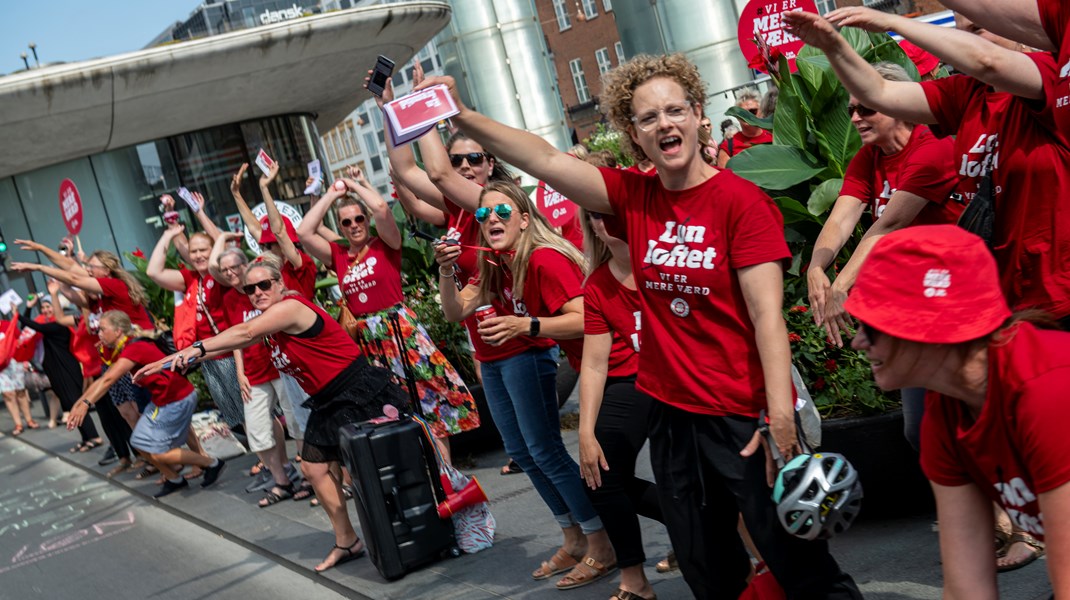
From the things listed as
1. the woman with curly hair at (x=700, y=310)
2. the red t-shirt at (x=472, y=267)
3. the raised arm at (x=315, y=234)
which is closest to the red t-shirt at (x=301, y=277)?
the raised arm at (x=315, y=234)

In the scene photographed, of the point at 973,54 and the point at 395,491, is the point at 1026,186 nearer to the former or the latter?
the point at 973,54

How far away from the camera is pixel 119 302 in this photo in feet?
34.4

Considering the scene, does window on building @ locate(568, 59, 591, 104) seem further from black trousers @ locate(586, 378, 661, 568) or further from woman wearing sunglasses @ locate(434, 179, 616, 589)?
black trousers @ locate(586, 378, 661, 568)

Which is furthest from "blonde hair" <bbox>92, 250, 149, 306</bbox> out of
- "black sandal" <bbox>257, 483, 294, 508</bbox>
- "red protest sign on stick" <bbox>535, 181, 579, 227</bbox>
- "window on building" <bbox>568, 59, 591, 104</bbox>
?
"window on building" <bbox>568, 59, 591, 104</bbox>

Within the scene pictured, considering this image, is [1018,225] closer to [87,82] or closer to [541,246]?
[541,246]

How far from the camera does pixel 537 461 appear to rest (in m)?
5.23

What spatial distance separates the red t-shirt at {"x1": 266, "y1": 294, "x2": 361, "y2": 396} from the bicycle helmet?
148 inches

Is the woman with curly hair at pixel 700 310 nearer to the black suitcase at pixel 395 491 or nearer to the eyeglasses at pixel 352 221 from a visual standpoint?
the black suitcase at pixel 395 491

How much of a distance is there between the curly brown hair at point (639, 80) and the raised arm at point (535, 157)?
20 cm

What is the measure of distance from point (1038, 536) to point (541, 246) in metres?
2.98

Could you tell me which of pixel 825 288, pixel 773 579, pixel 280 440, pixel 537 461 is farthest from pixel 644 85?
pixel 280 440

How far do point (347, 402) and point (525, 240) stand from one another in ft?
6.14

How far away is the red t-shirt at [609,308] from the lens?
168 inches

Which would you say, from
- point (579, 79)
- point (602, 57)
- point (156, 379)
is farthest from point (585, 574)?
point (579, 79)
